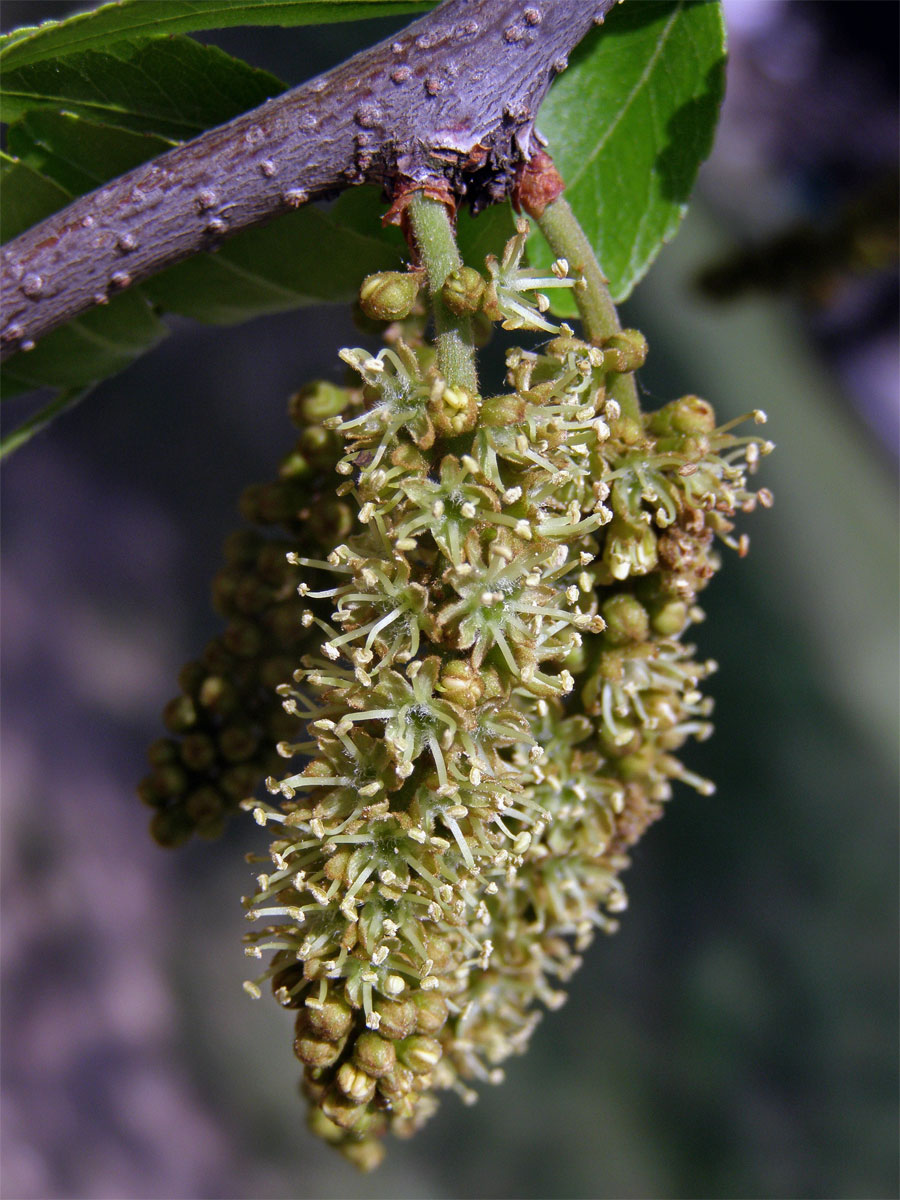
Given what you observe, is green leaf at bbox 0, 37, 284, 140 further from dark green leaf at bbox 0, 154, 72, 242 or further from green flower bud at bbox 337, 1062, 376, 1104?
Result: green flower bud at bbox 337, 1062, 376, 1104

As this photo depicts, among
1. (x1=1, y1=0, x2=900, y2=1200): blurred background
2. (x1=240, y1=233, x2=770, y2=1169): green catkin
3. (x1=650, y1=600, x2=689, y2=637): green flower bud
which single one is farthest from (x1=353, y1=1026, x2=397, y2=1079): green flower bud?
(x1=1, y1=0, x2=900, y2=1200): blurred background

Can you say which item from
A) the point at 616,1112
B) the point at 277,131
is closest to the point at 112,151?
the point at 277,131

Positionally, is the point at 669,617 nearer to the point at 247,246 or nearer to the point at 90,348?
the point at 247,246

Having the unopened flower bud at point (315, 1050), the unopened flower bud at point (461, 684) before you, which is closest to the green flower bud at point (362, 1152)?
the unopened flower bud at point (315, 1050)

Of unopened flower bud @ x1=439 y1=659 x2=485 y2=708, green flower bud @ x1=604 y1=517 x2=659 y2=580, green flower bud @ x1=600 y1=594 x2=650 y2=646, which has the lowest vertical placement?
green flower bud @ x1=600 y1=594 x2=650 y2=646

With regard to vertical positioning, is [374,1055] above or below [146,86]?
below

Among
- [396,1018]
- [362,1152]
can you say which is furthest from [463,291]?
[362,1152]

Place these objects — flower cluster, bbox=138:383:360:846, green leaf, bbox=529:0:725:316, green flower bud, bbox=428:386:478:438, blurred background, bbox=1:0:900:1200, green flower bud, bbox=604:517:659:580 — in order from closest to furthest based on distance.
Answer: green flower bud, bbox=428:386:478:438, green flower bud, bbox=604:517:659:580, green leaf, bbox=529:0:725:316, flower cluster, bbox=138:383:360:846, blurred background, bbox=1:0:900:1200
